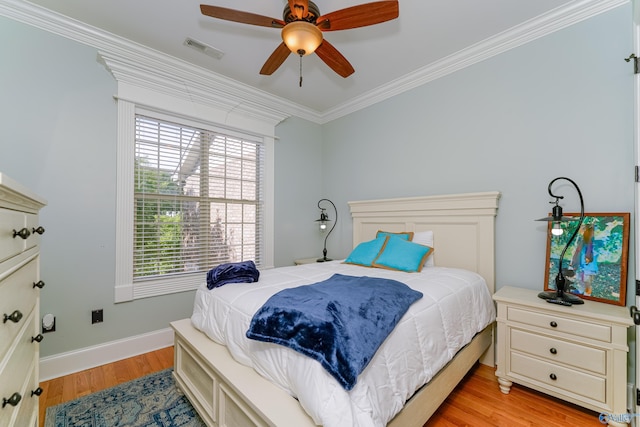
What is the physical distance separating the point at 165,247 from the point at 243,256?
854 mm

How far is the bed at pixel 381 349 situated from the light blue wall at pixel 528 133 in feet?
0.51

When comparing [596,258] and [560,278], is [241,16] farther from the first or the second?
[596,258]

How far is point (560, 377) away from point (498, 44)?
8.52 ft

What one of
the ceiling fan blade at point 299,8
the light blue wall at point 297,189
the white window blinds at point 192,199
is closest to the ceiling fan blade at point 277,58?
the ceiling fan blade at point 299,8

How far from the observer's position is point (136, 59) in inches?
98.2

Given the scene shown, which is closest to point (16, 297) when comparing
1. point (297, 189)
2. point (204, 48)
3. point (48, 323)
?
point (48, 323)

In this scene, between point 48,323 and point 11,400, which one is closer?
point 11,400

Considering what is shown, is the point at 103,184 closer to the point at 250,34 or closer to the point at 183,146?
the point at 183,146

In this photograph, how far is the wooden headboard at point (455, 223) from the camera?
7.80 ft

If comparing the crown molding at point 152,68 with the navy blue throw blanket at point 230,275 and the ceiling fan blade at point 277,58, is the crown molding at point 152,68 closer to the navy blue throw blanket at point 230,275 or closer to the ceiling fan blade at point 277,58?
the ceiling fan blade at point 277,58

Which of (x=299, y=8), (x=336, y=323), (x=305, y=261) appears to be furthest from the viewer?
(x=305, y=261)

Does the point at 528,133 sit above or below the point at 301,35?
below

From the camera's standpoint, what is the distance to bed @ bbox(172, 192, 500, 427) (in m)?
1.19

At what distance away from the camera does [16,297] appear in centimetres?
94
